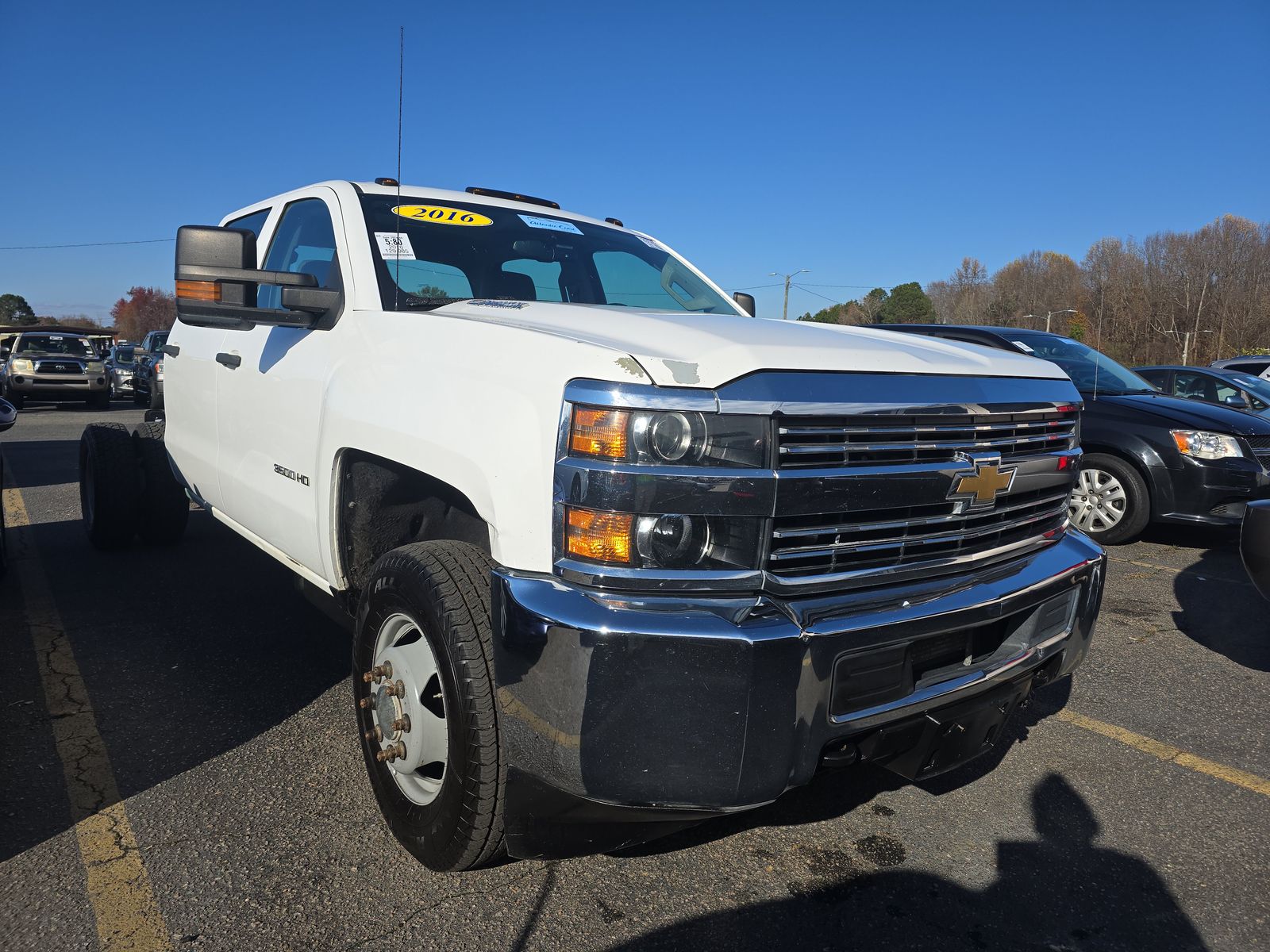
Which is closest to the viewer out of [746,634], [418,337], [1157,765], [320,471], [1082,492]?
[746,634]

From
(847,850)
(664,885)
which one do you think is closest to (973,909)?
(847,850)

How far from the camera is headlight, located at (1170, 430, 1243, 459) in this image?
21.3 feet

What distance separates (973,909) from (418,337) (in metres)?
2.14

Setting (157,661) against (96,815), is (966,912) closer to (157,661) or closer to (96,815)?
(96,815)

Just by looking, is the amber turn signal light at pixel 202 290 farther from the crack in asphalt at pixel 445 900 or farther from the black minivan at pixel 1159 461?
the black minivan at pixel 1159 461

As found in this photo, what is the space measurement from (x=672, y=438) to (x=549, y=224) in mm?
2226

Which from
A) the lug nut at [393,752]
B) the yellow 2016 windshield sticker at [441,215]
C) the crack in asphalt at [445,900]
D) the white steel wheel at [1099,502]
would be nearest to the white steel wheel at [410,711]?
the lug nut at [393,752]

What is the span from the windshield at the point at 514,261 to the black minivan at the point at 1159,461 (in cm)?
279

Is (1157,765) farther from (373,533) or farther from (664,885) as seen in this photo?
(373,533)

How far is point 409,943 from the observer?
7.12ft

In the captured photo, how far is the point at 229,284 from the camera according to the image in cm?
317

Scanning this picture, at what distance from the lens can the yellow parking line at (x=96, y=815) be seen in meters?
2.22

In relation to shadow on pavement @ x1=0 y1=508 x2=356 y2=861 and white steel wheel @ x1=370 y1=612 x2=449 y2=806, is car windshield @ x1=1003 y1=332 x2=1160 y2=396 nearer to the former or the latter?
shadow on pavement @ x1=0 y1=508 x2=356 y2=861

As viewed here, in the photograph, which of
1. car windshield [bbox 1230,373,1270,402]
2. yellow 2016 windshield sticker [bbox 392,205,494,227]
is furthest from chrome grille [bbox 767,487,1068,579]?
car windshield [bbox 1230,373,1270,402]
